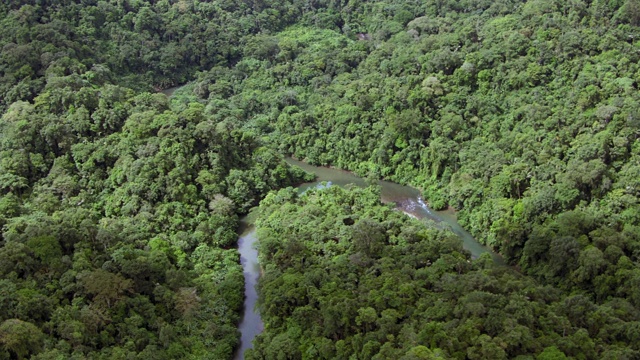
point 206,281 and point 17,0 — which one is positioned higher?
point 17,0

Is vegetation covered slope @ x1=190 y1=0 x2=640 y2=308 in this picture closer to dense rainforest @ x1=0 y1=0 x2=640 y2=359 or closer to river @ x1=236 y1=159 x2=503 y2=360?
dense rainforest @ x1=0 y1=0 x2=640 y2=359

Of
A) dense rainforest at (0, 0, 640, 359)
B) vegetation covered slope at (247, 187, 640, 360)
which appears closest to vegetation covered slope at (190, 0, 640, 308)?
dense rainforest at (0, 0, 640, 359)

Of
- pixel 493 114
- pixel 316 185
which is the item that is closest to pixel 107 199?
pixel 316 185

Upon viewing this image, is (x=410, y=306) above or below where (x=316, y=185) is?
above

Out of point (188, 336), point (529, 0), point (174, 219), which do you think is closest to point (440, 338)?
point (188, 336)

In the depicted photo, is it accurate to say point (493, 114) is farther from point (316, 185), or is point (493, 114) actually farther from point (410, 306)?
point (410, 306)

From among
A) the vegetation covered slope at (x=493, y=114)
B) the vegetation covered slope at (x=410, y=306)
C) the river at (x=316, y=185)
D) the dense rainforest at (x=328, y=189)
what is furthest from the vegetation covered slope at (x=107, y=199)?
the vegetation covered slope at (x=493, y=114)

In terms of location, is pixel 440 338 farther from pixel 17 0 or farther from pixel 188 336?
pixel 17 0
